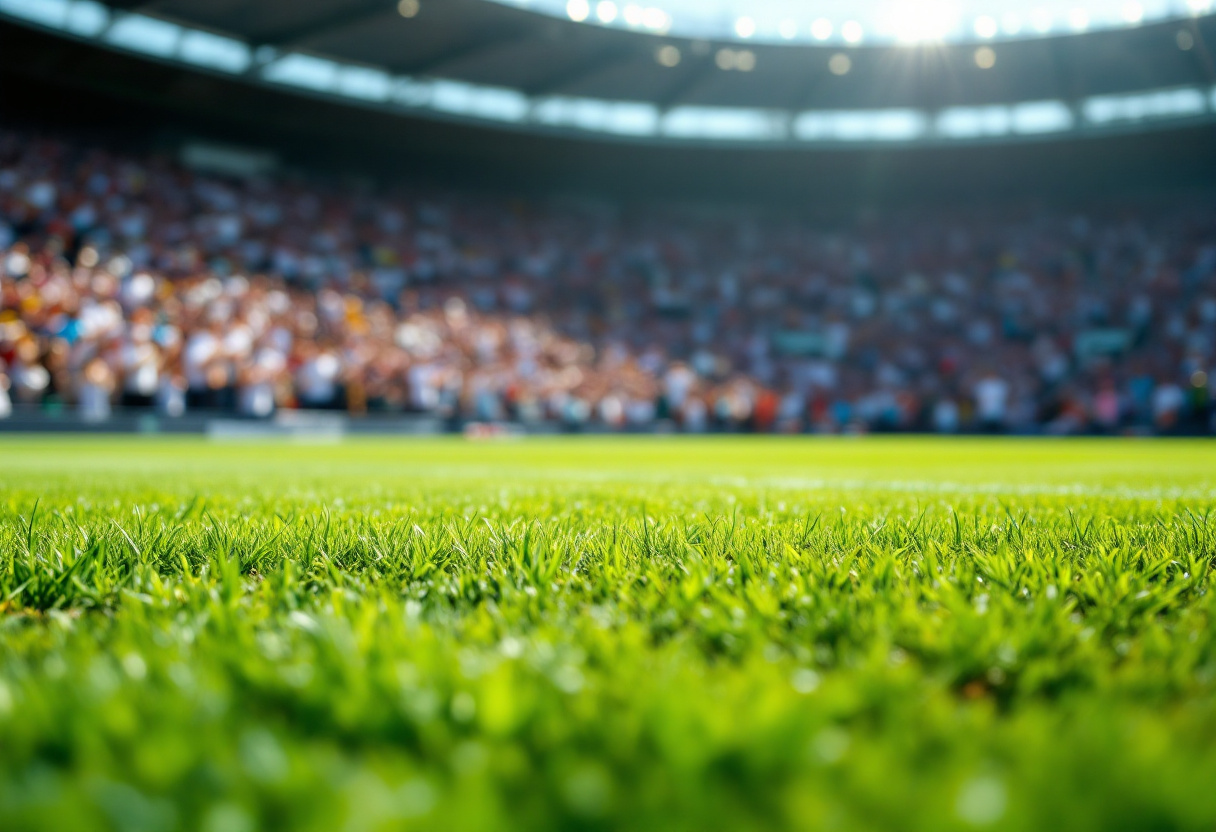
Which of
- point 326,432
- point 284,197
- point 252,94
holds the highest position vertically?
point 252,94

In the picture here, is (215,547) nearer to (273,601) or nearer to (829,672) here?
(273,601)

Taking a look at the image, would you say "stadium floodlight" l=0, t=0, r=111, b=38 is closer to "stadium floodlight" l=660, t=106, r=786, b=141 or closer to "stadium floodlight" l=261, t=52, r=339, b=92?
"stadium floodlight" l=261, t=52, r=339, b=92

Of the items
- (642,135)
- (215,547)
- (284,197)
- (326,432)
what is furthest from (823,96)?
(215,547)

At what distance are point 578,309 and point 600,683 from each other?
75.8ft

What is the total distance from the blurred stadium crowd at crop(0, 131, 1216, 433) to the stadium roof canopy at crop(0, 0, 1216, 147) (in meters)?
3.10

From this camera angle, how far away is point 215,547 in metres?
1.92

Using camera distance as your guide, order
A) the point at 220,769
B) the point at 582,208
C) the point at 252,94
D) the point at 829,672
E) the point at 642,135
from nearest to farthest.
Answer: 1. the point at 220,769
2. the point at 829,672
3. the point at 252,94
4. the point at 642,135
5. the point at 582,208

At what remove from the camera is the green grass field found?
596 mm

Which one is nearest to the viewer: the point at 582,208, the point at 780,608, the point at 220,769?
the point at 220,769

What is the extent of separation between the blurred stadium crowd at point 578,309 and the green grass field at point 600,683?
1522 centimetres

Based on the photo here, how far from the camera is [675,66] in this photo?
81.1 feet

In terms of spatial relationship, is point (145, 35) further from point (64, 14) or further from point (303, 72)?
point (303, 72)

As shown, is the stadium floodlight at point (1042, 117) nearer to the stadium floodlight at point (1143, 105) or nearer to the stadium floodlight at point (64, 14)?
the stadium floodlight at point (1143, 105)

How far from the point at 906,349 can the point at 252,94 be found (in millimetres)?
19501
